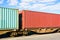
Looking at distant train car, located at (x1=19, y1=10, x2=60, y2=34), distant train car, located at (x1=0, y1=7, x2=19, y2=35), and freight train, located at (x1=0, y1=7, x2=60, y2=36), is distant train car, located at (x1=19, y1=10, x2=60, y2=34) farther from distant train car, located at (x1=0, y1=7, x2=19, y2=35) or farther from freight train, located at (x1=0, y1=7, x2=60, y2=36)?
distant train car, located at (x1=0, y1=7, x2=19, y2=35)

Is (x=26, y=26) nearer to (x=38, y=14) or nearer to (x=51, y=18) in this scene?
(x=38, y=14)

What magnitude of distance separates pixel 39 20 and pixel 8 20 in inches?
231

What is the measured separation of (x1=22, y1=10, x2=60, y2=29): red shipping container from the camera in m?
19.9

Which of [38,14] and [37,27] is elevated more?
[38,14]

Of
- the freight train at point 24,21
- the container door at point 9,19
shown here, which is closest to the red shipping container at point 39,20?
the freight train at point 24,21

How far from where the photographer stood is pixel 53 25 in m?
25.5

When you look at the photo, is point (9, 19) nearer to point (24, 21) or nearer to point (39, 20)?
point (24, 21)

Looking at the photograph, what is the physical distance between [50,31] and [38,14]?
5.16m

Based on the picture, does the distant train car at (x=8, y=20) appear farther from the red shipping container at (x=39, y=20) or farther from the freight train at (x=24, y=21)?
the red shipping container at (x=39, y=20)

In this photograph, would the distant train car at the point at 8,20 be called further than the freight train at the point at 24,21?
No

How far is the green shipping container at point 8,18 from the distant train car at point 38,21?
130 centimetres

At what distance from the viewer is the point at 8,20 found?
17875 mm

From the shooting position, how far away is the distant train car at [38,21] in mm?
19755

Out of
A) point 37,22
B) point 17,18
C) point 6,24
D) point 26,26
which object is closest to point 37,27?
point 37,22
